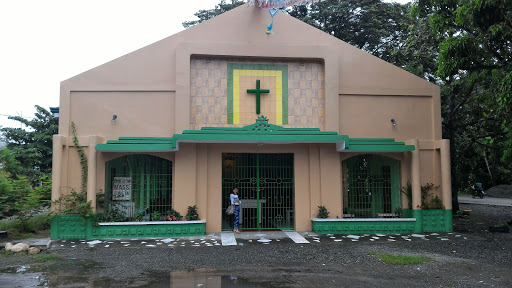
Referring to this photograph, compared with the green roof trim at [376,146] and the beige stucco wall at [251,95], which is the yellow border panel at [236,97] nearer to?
the beige stucco wall at [251,95]

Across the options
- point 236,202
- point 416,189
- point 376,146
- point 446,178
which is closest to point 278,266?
point 236,202

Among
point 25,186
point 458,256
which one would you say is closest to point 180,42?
point 25,186

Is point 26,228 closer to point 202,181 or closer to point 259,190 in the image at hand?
point 202,181

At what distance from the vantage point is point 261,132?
11344 mm

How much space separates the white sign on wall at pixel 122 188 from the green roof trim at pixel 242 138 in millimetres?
1172

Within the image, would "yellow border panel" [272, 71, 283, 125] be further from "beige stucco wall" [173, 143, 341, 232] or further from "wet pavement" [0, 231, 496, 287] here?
"wet pavement" [0, 231, 496, 287]

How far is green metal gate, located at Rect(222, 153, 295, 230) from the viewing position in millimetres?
12336

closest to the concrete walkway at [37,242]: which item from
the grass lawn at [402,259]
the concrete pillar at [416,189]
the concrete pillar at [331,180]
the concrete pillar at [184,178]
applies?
the concrete pillar at [184,178]

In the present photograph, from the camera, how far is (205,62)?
1223 centimetres

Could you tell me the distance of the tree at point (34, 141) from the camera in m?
18.2

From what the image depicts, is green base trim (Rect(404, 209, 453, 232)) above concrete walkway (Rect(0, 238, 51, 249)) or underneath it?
above

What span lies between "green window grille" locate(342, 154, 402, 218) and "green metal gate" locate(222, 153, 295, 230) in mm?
1834

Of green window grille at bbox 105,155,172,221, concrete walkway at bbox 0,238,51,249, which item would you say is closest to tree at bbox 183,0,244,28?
green window grille at bbox 105,155,172,221

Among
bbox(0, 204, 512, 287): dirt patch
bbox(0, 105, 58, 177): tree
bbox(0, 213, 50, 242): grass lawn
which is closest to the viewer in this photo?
bbox(0, 204, 512, 287): dirt patch
